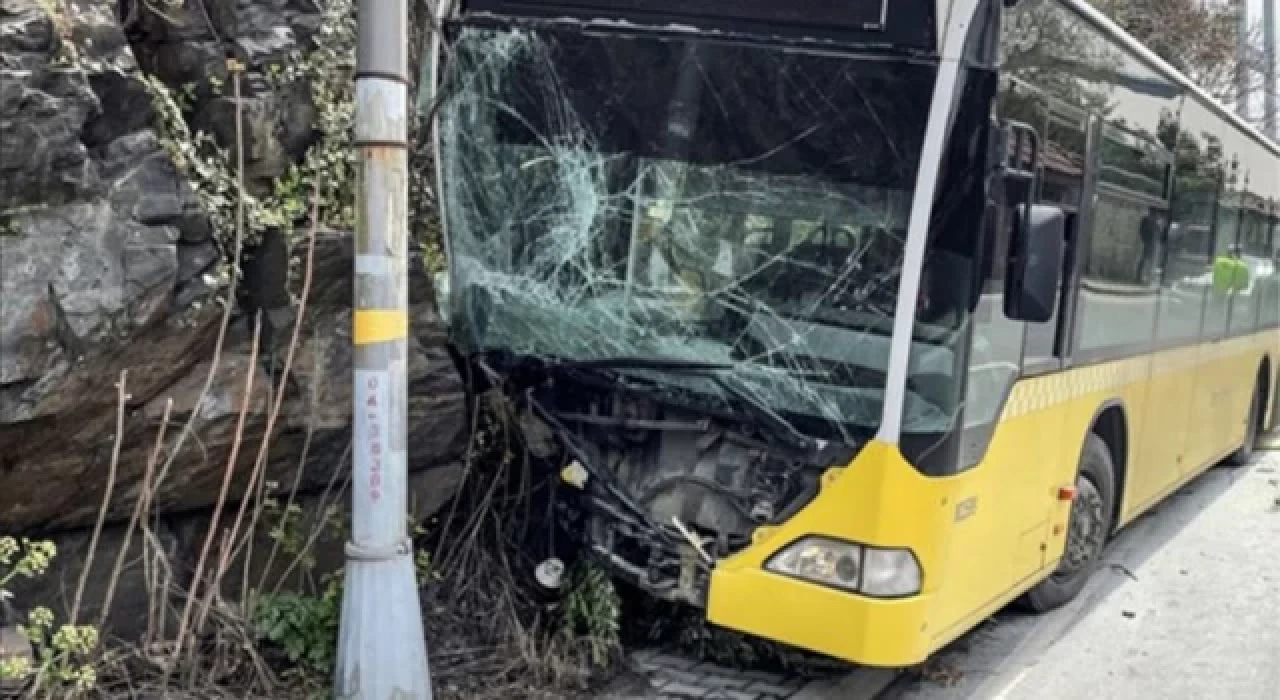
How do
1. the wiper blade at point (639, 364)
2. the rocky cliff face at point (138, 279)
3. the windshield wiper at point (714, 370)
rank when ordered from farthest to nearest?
the wiper blade at point (639, 364) → the windshield wiper at point (714, 370) → the rocky cliff face at point (138, 279)

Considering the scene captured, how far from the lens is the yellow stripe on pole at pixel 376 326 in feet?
13.6

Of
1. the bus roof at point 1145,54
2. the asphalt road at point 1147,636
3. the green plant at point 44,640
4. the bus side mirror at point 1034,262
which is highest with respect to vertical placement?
the bus roof at point 1145,54

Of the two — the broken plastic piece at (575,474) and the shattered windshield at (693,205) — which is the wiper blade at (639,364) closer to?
the shattered windshield at (693,205)

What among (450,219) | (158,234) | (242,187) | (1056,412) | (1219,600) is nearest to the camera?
(158,234)

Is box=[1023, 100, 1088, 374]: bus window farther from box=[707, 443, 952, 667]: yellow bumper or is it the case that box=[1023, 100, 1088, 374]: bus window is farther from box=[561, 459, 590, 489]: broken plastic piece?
box=[561, 459, 590, 489]: broken plastic piece

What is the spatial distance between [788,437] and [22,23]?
9.80 feet

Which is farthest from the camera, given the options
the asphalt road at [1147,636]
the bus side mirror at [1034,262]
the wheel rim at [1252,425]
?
the wheel rim at [1252,425]

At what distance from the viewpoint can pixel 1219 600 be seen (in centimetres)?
709

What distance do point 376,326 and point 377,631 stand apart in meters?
1.07

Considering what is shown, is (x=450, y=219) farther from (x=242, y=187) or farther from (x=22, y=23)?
(x=22, y=23)

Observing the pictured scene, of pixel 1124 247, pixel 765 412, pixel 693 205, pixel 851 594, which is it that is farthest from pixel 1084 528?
pixel 693 205

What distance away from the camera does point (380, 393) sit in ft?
13.7

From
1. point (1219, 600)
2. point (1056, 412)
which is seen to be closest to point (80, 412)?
point (1056, 412)

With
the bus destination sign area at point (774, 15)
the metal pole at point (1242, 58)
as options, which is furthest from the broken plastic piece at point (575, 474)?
the metal pole at point (1242, 58)
